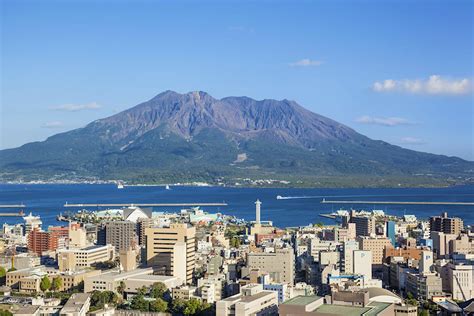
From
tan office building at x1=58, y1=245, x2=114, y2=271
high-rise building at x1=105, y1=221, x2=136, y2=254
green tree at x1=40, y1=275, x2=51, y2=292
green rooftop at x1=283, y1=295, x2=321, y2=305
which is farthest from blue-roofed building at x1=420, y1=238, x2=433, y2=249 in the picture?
green tree at x1=40, y1=275, x2=51, y2=292

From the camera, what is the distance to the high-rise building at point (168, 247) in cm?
1401

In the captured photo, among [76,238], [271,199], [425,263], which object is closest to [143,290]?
[425,263]

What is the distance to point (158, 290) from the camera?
12.5 m

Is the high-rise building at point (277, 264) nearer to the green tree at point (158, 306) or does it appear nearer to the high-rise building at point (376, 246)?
the green tree at point (158, 306)

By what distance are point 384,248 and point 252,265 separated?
3.68 metres

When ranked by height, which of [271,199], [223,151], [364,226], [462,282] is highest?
[223,151]

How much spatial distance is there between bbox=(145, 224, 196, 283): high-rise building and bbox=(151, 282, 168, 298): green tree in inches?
46.5

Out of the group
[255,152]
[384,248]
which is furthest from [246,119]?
[384,248]

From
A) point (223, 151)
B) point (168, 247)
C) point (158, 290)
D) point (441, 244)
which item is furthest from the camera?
point (223, 151)

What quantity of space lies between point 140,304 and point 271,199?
30.0 m

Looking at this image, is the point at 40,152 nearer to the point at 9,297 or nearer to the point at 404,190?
the point at 404,190

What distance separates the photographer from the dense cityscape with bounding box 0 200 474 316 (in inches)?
437

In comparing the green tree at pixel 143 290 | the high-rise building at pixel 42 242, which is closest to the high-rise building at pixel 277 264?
the green tree at pixel 143 290

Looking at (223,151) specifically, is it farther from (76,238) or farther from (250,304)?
(250,304)
